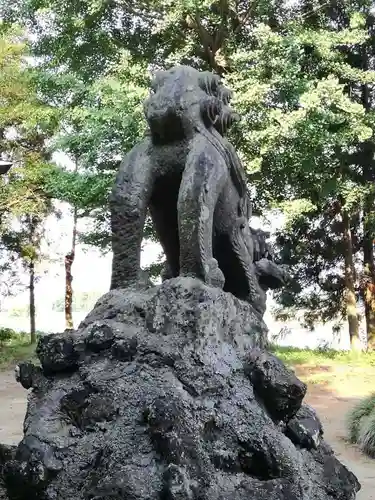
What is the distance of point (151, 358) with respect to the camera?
9.85 feet

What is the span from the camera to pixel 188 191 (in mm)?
3449

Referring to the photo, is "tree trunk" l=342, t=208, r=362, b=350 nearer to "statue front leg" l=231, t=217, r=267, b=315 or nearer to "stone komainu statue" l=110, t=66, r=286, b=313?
"statue front leg" l=231, t=217, r=267, b=315

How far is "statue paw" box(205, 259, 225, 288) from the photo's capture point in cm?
342

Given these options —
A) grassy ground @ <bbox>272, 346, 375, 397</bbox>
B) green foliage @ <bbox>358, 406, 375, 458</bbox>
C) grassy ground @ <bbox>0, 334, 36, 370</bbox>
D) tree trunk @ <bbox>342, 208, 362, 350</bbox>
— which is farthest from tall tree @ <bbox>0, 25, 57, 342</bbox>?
green foliage @ <bbox>358, 406, 375, 458</bbox>

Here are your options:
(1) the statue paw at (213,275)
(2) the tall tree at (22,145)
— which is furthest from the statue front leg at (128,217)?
(2) the tall tree at (22,145)

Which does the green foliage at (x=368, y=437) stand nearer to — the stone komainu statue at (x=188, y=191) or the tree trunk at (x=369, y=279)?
the stone komainu statue at (x=188, y=191)

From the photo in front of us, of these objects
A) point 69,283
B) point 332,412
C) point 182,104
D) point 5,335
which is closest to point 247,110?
point 332,412

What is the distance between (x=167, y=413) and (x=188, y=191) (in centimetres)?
123

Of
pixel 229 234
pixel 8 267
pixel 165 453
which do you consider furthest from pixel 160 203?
pixel 8 267

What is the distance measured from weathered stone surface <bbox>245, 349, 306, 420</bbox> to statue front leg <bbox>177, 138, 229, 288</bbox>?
498 millimetres

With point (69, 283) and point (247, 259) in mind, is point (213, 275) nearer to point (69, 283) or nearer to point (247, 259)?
point (247, 259)

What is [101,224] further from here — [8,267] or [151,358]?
[151,358]

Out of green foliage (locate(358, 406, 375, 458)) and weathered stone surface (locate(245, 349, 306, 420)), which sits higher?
weathered stone surface (locate(245, 349, 306, 420))

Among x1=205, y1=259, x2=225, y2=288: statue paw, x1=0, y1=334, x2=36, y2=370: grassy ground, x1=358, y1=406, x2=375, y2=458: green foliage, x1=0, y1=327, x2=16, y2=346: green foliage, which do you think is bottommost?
x1=358, y1=406, x2=375, y2=458: green foliage
